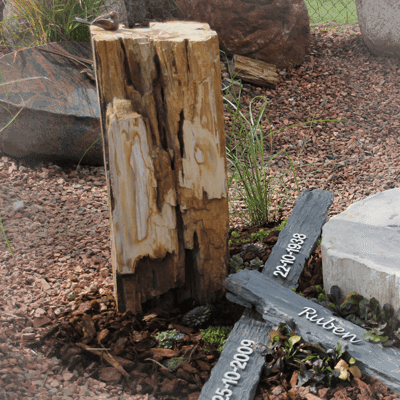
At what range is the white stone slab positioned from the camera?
1.73m

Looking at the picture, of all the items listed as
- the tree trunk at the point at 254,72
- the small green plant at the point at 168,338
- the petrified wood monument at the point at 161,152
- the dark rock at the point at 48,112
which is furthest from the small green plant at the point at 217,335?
the tree trunk at the point at 254,72

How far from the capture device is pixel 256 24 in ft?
15.5

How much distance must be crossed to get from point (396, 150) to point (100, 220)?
255cm

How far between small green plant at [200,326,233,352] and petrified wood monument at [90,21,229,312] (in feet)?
0.80

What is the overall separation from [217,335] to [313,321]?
405mm

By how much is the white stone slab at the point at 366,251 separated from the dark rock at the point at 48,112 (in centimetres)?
193

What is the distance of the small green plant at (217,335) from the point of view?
1842 mm

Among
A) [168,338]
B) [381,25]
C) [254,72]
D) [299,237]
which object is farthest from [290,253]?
[381,25]

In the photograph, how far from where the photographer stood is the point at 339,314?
181 cm

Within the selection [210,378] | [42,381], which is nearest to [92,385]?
[42,381]

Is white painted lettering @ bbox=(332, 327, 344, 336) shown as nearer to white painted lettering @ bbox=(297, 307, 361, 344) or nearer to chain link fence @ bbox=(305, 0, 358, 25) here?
white painted lettering @ bbox=(297, 307, 361, 344)

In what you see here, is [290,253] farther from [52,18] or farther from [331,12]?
[331,12]

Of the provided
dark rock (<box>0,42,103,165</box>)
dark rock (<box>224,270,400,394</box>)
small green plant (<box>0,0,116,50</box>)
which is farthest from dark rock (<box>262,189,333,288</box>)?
small green plant (<box>0,0,116,50</box>)

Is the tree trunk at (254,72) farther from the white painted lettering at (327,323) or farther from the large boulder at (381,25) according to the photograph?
the white painted lettering at (327,323)
